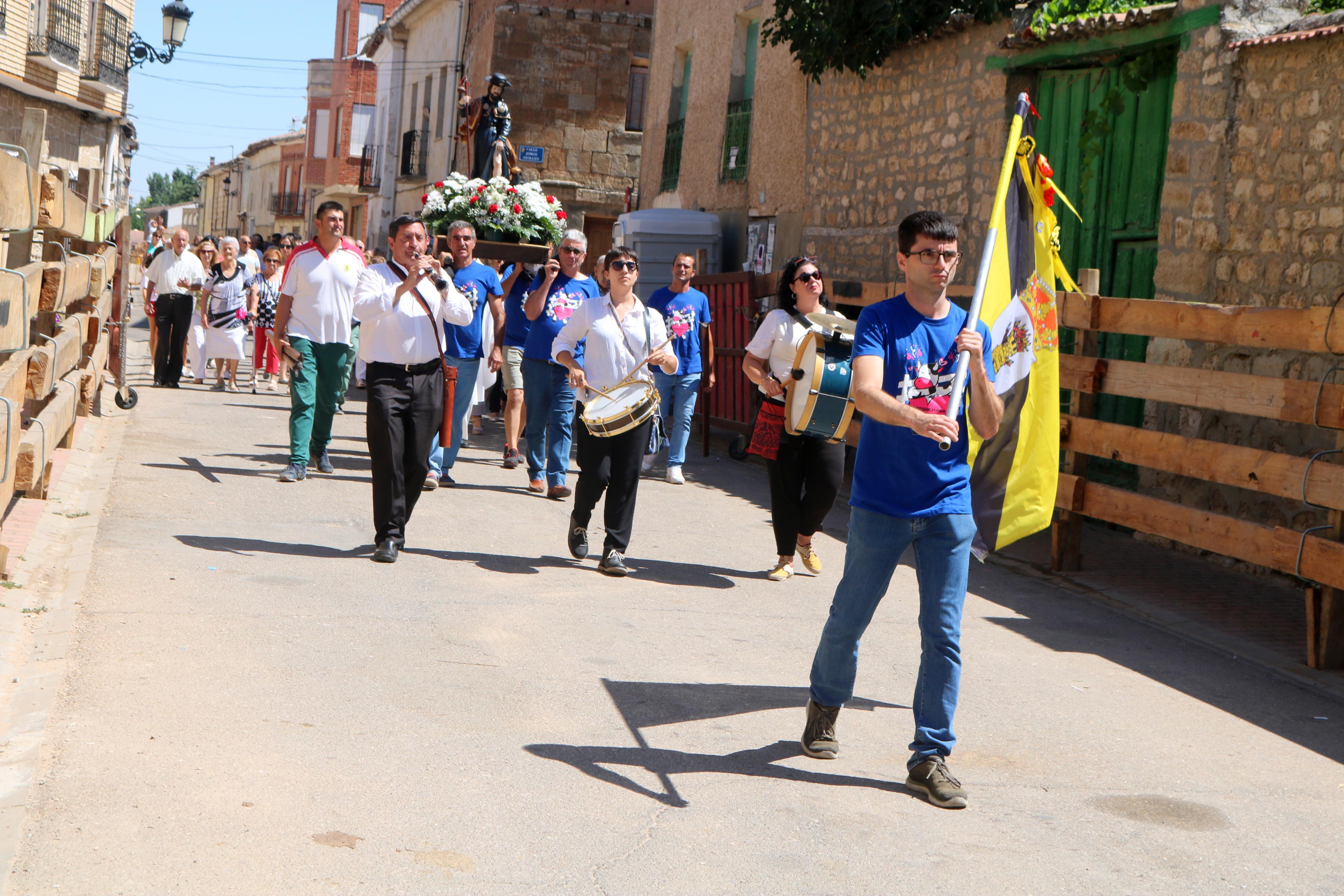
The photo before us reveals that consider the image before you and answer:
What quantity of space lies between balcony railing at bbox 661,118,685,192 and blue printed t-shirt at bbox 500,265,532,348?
9.43 meters

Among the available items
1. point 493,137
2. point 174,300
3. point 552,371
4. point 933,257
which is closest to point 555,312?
point 552,371

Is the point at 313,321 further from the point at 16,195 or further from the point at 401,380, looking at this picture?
the point at 16,195

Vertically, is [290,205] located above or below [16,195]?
above

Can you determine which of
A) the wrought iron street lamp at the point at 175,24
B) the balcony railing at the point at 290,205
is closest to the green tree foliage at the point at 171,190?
the balcony railing at the point at 290,205

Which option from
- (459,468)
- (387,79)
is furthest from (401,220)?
(387,79)

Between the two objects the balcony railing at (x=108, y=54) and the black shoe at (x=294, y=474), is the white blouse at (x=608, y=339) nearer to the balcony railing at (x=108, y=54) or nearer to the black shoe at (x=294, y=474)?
the black shoe at (x=294, y=474)

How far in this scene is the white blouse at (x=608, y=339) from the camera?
835cm

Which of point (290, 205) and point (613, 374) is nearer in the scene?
point (613, 374)

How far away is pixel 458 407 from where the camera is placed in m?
11.2

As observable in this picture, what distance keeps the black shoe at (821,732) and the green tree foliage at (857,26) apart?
28.8 ft

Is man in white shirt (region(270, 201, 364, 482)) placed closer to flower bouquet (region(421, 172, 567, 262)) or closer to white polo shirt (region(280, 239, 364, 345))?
white polo shirt (region(280, 239, 364, 345))

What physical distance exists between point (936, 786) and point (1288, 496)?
10.9ft

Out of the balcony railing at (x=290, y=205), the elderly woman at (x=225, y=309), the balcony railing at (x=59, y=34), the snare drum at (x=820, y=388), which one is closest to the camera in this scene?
the snare drum at (x=820, y=388)

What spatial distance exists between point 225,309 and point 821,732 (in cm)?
1369
